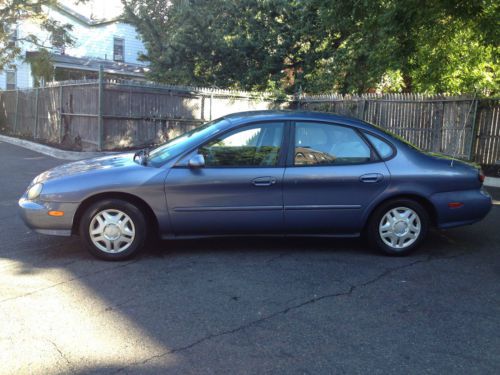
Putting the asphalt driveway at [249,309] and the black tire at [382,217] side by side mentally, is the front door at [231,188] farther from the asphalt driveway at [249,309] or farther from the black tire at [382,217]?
the black tire at [382,217]

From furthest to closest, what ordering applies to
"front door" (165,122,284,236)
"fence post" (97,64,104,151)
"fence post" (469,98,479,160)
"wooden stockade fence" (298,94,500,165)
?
1. "fence post" (97,64,104,151)
2. "fence post" (469,98,479,160)
3. "wooden stockade fence" (298,94,500,165)
4. "front door" (165,122,284,236)

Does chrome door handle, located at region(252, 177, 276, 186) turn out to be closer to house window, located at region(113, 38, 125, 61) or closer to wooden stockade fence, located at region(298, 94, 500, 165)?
wooden stockade fence, located at region(298, 94, 500, 165)

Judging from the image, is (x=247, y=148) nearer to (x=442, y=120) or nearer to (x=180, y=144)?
(x=180, y=144)

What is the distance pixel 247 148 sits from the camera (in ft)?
16.8

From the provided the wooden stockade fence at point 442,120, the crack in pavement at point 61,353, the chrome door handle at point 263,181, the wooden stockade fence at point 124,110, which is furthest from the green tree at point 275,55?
the crack in pavement at point 61,353

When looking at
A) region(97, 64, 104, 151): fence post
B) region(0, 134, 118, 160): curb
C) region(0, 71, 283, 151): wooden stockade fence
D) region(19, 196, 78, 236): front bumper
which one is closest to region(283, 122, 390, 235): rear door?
region(19, 196, 78, 236): front bumper

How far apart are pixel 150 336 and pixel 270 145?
8.09 feet

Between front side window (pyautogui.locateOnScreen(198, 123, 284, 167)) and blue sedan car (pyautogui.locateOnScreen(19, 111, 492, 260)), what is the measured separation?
1 centimetres

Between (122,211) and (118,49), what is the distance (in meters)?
32.9

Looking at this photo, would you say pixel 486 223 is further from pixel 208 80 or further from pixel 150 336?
pixel 208 80

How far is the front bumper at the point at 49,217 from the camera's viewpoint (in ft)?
15.7

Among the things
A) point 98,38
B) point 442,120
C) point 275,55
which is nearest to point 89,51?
point 98,38

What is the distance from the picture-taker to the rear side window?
5.23 metres

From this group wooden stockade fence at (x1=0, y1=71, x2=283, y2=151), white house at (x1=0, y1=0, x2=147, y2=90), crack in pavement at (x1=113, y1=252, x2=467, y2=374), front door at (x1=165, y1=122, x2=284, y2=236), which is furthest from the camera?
white house at (x1=0, y1=0, x2=147, y2=90)
